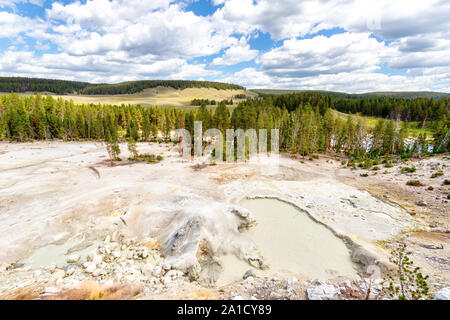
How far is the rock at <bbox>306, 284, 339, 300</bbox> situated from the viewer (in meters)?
11.7

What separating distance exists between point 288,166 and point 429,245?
1220 inches

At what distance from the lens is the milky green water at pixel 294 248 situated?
16406 millimetres

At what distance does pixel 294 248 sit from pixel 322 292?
756 centimetres

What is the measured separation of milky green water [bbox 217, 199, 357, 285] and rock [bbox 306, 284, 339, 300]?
3115 mm

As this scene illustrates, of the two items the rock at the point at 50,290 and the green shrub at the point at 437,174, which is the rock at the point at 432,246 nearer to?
the green shrub at the point at 437,174

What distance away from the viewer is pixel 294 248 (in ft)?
64.2

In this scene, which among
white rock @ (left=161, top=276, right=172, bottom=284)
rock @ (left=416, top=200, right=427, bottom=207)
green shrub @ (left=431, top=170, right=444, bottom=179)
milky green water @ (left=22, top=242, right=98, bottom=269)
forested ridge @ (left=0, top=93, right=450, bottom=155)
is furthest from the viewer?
forested ridge @ (left=0, top=93, right=450, bottom=155)

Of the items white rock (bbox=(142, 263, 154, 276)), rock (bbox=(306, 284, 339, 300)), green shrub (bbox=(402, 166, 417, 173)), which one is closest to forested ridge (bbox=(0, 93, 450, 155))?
green shrub (bbox=(402, 166, 417, 173))

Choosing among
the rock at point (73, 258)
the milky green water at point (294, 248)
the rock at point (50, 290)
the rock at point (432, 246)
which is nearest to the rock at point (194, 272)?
the milky green water at point (294, 248)

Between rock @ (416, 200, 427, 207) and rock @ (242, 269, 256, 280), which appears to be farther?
rock @ (416, 200, 427, 207)

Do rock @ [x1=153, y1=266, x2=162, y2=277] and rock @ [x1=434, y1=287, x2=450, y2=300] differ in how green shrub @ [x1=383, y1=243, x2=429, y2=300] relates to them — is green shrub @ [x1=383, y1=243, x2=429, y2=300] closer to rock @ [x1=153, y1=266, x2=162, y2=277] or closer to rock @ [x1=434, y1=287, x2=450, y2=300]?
rock @ [x1=434, y1=287, x2=450, y2=300]
